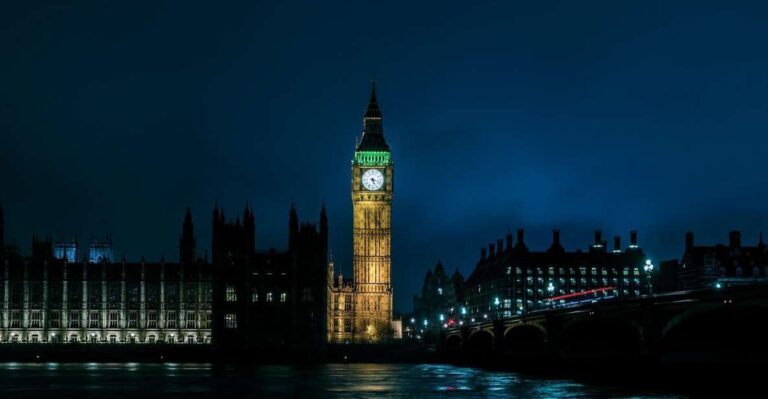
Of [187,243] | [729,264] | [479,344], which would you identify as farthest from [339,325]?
[729,264]

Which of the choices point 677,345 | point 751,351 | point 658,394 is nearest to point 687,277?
point 677,345

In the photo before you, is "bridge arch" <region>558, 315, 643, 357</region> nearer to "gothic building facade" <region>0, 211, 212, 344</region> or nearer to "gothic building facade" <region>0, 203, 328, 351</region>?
"gothic building facade" <region>0, 203, 328, 351</region>

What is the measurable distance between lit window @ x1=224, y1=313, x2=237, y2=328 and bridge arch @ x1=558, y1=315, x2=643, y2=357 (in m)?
42.6

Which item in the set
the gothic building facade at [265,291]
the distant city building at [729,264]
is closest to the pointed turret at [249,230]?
the gothic building facade at [265,291]

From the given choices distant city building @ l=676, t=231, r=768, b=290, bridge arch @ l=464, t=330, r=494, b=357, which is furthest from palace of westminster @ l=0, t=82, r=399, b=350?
distant city building @ l=676, t=231, r=768, b=290

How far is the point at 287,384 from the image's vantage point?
9294cm

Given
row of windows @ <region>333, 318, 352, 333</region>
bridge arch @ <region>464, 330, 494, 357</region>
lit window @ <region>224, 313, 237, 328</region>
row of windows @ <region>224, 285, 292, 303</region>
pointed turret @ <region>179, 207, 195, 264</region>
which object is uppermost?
pointed turret @ <region>179, 207, 195, 264</region>

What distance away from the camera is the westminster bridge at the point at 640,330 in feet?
260

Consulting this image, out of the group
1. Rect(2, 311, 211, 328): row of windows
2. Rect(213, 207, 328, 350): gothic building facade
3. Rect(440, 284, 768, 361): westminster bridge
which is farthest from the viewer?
Rect(2, 311, 211, 328): row of windows

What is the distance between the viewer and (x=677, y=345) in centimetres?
13788

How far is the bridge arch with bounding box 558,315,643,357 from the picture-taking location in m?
114

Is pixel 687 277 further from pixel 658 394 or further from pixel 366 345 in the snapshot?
pixel 658 394

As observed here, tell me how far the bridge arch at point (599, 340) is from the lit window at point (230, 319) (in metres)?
42.6

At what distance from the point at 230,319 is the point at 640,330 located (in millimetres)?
77760
